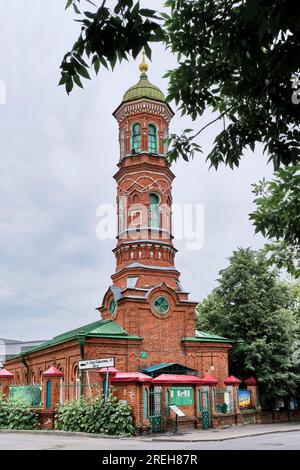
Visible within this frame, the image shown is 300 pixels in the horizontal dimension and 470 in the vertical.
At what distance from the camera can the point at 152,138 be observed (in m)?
28.2

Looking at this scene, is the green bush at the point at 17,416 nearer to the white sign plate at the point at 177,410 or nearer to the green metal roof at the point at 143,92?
the white sign plate at the point at 177,410

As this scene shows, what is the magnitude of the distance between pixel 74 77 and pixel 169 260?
22998 mm

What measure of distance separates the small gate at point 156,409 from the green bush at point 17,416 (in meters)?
4.97

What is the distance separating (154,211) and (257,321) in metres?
8.88

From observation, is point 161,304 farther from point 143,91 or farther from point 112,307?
point 143,91

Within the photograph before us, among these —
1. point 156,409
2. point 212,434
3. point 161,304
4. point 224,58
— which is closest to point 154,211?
point 161,304

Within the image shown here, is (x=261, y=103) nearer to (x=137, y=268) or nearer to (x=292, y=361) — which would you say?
(x=137, y=268)

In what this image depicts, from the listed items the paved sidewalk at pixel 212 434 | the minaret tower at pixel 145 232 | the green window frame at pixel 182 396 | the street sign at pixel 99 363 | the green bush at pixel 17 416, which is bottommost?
the paved sidewalk at pixel 212 434

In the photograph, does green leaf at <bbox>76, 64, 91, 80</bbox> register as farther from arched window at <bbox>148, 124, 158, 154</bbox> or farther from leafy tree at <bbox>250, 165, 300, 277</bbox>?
arched window at <bbox>148, 124, 158, 154</bbox>

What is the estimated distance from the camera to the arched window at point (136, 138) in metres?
28.0

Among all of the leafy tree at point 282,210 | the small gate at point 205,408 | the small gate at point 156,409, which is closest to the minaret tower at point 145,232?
the small gate at point 205,408

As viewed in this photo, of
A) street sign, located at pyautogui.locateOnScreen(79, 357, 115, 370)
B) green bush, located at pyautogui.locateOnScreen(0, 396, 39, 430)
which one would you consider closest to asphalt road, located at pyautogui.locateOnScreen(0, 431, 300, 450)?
street sign, located at pyautogui.locateOnScreen(79, 357, 115, 370)

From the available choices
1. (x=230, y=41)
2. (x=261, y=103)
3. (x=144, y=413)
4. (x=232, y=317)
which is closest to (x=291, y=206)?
(x=261, y=103)

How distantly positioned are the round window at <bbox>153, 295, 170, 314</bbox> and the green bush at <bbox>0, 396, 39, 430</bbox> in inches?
292
